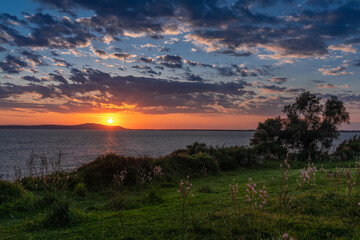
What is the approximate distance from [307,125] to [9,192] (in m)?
34.0

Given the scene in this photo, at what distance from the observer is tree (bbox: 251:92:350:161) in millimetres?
31797

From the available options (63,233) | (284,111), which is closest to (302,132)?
(284,111)

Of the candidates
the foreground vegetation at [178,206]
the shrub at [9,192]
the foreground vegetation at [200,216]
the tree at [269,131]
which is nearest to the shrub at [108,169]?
the foreground vegetation at [178,206]

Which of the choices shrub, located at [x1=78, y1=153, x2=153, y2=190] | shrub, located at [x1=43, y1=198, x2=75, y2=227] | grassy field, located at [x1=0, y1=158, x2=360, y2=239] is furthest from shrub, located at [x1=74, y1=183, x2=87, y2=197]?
shrub, located at [x1=43, y1=198, x2=75, y2=227]

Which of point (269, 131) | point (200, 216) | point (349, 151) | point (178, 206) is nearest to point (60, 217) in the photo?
point (178, 206)

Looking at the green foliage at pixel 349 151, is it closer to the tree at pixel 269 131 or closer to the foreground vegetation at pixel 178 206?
the tree at pixel 269 131

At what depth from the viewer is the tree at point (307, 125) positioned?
3180 cm

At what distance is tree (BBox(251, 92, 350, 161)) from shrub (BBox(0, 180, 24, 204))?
2864cm

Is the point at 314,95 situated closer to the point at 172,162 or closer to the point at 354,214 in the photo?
the point at 172,162

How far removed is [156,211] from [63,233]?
2826mm

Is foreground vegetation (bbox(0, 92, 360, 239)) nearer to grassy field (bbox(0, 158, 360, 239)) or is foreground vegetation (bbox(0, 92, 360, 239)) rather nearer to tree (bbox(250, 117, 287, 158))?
grassy field (bbox(0, 158, 360, 239))

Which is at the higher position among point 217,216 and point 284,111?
point 284,111

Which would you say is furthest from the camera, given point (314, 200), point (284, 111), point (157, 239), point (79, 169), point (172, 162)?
point (284, 111)

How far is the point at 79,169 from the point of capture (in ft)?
49.6
